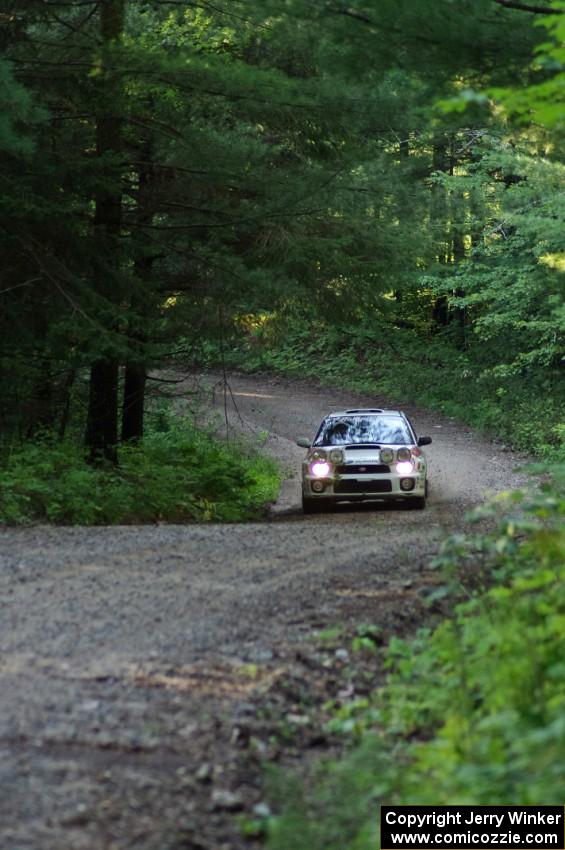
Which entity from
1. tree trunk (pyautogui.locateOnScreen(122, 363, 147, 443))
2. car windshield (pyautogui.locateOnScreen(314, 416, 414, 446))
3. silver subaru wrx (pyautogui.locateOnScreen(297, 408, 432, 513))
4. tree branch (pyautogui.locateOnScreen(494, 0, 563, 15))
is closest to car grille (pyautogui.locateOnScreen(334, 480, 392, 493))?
silver subaru wrx (pyautogui.locateOnScreen(297, 408, 432, 513))

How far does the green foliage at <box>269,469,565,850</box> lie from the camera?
4.64 m

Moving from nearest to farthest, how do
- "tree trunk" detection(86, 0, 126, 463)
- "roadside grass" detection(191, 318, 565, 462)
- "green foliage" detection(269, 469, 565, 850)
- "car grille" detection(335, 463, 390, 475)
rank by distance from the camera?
"green foliage" detection(269, 469, 565, 850)
"tree trunk" detection(86, 0, 126, 463)
"car grille" detection(335, 463, 390, 475)
"roadside grass" detection(191, 318, 565, 462)

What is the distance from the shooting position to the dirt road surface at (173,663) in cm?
492

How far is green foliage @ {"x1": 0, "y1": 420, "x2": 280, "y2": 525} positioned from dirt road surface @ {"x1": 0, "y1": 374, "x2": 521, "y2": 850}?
125 cm

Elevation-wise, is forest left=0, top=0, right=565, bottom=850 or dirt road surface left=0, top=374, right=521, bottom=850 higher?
forest left=0, top=0, right=565, bottom=850

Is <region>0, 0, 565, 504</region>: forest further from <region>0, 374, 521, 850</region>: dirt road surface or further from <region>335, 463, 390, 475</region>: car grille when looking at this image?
<region>0, 374, 521, 850</region>: dirt road surface

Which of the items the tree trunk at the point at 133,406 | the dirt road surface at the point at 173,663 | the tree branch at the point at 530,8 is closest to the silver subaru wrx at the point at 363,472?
the dirt road surface at the point at 173,663

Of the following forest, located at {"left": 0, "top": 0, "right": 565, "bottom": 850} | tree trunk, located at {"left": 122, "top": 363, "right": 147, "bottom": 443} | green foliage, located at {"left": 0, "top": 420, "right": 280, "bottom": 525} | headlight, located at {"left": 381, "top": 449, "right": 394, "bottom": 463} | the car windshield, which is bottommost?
green foliage, located at {"left": 0, "top": 420, "right": 280, "bottom": 525}

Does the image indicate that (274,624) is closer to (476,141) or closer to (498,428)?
(498,428)

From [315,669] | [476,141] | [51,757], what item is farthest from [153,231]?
[476,141]

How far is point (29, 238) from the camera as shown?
1581 centimetres

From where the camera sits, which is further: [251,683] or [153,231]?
[153,231]

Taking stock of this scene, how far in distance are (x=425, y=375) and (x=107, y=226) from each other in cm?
2167

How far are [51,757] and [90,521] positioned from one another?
9388 mm
